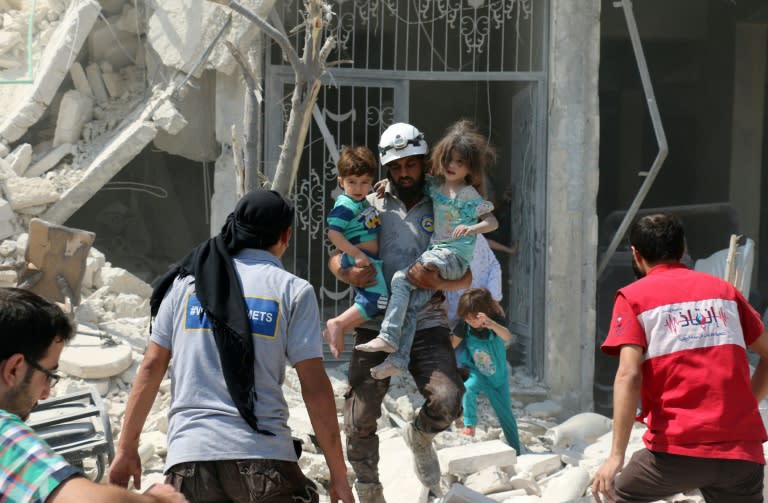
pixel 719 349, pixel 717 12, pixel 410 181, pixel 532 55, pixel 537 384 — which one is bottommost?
pixel 537 384

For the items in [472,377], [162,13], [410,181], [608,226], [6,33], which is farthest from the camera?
[608,226]

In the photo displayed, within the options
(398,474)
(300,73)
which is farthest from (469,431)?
(300,73)

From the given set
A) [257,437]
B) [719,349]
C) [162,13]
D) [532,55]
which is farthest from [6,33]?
[719,349]

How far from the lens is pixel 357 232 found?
4418 mm

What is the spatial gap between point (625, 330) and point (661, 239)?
0.40 metres

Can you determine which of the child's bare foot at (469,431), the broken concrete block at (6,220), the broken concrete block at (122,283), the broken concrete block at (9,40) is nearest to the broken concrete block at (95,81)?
the broken concrete block at (9,40)

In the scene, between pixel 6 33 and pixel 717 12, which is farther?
pixel 717 12

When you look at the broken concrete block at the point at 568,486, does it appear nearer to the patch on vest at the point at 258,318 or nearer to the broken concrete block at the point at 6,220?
the patch on vest at the point at 258,318

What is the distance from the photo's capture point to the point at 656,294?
11.0 feet

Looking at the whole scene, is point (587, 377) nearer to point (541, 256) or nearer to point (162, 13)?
point (541, 256)

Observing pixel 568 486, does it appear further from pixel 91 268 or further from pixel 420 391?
pixel 91 268

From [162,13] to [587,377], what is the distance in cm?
486

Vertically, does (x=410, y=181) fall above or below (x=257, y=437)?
above

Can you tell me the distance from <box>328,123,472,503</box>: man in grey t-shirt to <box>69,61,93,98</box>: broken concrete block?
4685 millimetres
